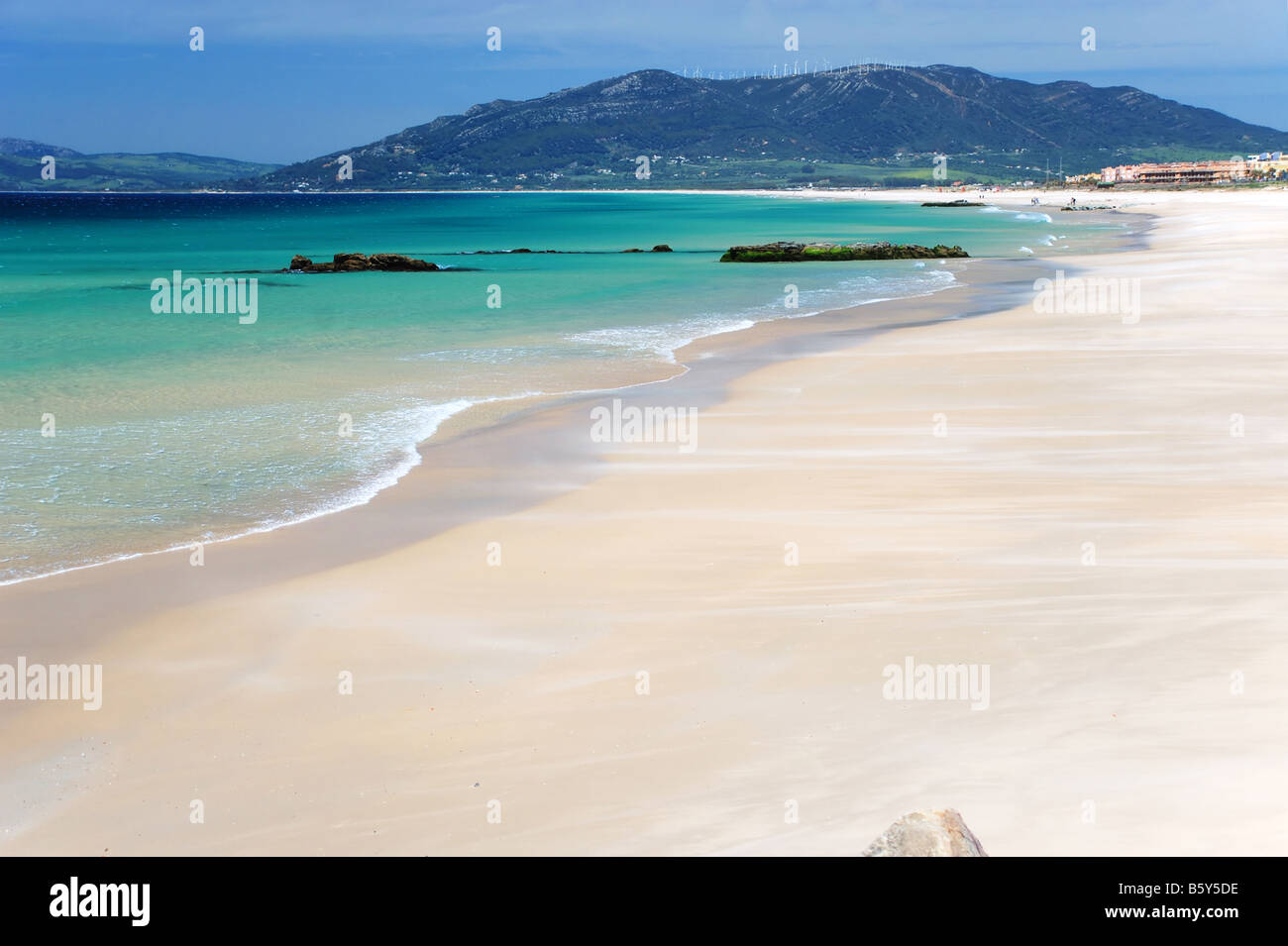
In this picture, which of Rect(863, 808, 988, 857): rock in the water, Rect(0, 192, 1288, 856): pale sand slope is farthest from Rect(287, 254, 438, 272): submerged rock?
Rect(863, 808, 988, 857): rock in the water

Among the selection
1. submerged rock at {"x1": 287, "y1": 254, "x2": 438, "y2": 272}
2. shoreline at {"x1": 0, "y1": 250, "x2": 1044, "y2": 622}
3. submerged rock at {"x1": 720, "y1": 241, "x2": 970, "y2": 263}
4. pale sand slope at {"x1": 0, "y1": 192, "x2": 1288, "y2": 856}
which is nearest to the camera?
pale sand slope at {"x1": 0, "y1": 192, "x2": 1288, "y2": 856}

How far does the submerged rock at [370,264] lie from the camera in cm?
4775

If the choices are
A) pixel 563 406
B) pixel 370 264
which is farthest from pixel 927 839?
pixel 370 264

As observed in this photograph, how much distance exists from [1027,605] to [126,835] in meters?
5.65

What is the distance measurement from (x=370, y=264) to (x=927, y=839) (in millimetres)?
47165

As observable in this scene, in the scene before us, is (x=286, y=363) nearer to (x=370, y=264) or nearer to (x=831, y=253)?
(x=370, y=264)

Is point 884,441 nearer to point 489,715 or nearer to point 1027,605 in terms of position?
point 1027,605

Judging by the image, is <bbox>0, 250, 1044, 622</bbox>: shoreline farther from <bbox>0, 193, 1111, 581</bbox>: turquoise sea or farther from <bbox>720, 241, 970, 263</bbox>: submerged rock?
<bbox>720, 241, 970, 263</bbox>: submerged rock

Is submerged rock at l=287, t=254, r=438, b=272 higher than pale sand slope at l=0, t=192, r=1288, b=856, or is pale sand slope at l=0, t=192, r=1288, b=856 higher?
submerged rock at l=287, t=254, r=438, b=272

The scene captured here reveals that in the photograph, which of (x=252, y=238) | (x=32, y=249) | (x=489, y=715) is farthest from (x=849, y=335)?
(x=252, y=238)

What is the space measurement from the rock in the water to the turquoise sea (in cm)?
762

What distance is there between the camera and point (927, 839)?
13.1ft

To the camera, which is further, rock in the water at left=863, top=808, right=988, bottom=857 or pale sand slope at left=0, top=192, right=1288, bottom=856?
pale sand slope at left=0, top=192, right=1288, bottom=856

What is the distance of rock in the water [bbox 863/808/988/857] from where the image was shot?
12.9 feet
